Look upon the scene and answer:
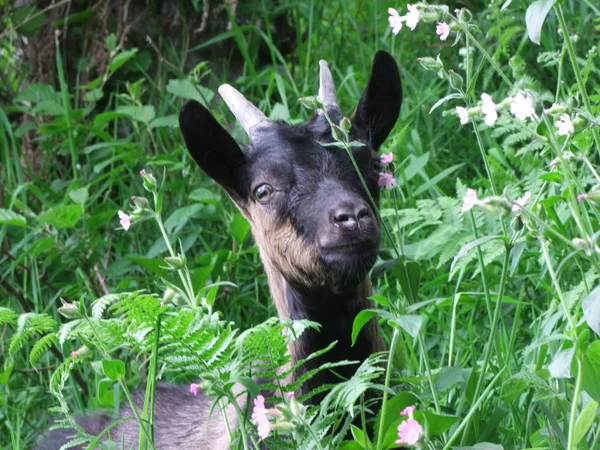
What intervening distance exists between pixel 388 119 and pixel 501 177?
3.23ft

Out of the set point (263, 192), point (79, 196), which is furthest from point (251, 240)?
point (263, 192)

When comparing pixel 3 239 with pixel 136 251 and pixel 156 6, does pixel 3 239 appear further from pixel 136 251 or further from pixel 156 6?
pixel 156 6

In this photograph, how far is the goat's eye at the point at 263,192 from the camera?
4.12 metres

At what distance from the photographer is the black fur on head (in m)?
3.72

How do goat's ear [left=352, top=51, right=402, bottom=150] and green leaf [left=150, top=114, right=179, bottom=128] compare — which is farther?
green leaf [left=150, top=114, right=179, bottom=128]

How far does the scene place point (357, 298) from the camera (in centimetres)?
411

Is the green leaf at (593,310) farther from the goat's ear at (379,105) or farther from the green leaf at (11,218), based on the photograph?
the green leaf at (11,218)

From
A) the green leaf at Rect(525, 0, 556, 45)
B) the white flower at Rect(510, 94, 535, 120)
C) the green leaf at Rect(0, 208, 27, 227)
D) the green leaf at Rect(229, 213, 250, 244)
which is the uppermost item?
the green leaf at Rect(525, 0, 556, 45)

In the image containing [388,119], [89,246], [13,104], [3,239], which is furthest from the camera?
[13,104]

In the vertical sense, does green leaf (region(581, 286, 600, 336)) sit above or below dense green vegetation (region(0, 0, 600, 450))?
above

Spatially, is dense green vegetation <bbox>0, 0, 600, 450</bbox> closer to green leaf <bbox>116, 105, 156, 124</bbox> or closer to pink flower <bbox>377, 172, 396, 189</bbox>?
green leaf <bbox>116, 105, 156, 124</bbox>

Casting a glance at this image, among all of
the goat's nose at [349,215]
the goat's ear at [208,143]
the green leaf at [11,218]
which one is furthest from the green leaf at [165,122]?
the goat's nose at [349,215]

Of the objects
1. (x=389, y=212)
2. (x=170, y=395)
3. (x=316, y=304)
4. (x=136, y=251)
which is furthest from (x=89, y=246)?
(x=316, y=304)

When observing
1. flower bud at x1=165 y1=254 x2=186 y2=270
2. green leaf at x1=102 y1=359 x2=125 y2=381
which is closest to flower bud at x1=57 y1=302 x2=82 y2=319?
green leaf at x1=102 y1=359 x2=125 y2=381
